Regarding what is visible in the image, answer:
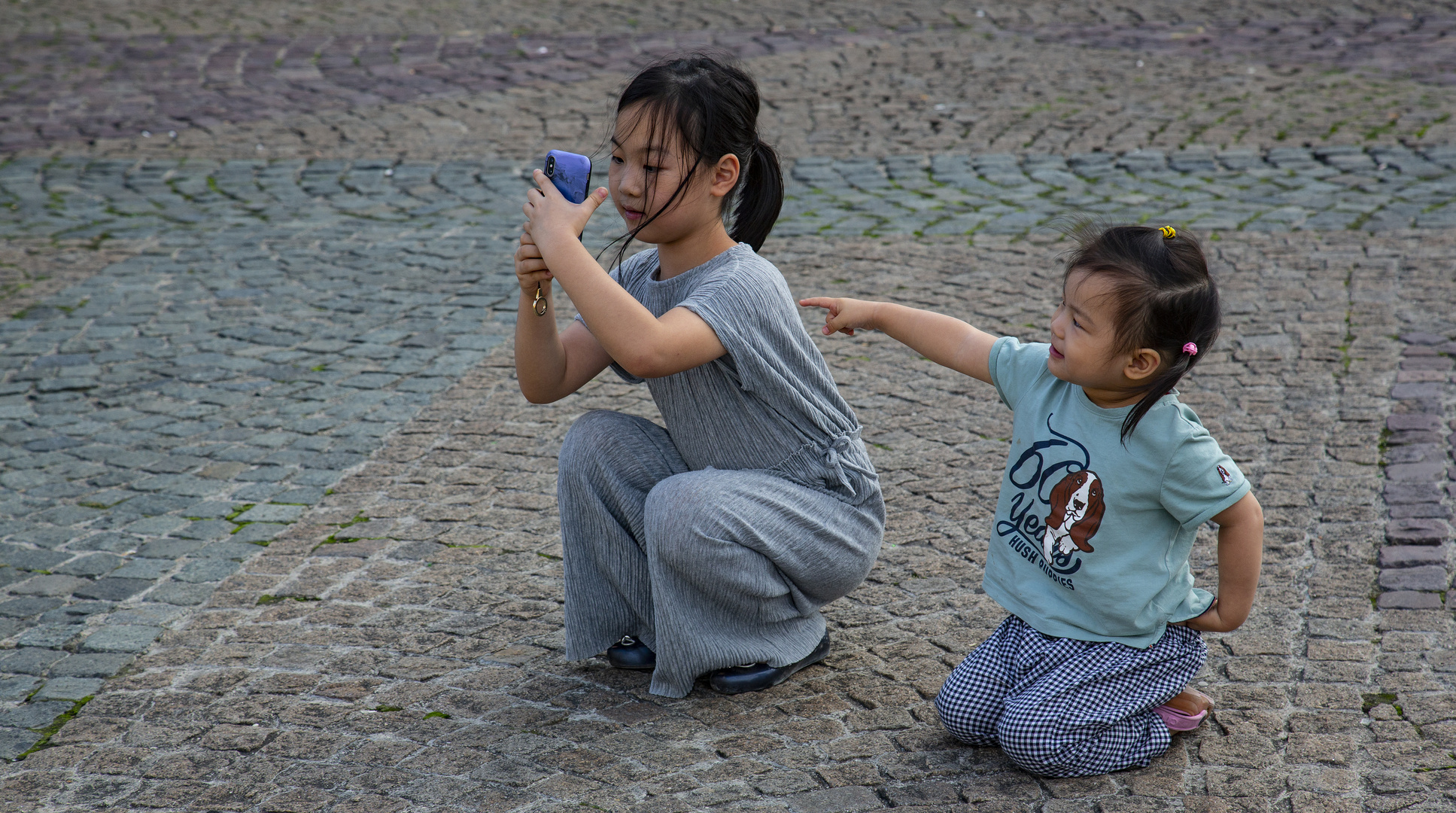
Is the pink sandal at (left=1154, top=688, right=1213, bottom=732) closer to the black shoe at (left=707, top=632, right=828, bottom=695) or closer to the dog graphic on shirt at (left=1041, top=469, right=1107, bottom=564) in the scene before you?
the dog graphic on shirt at (left=1041, top=469, right=1107, bottom=564)

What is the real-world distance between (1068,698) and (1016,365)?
26.9 inches

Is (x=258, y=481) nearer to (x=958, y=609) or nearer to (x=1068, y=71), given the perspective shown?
(x=958, y=609)

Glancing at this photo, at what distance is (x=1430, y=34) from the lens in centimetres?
943

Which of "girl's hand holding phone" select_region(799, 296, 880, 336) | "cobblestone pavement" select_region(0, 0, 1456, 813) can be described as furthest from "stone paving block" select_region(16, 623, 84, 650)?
"girl's hand holding phone" select_region(799, 296, 880, 336)

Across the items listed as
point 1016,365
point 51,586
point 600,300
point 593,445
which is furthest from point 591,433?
point 51,586

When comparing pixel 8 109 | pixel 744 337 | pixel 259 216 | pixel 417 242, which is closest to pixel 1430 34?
pixel 417 242

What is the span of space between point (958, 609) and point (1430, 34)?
27.2ft

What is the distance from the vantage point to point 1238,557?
245 centimetres

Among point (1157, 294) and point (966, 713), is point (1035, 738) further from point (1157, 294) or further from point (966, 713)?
point (1157, 294)

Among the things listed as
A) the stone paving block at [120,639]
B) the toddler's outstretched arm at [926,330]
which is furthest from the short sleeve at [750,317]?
the stone paving block at [120,639]

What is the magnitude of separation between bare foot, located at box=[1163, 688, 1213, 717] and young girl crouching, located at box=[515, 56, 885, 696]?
2.37ft

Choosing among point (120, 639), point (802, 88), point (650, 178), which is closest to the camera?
point (650, 178)

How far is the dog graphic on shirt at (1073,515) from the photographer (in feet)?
8.29

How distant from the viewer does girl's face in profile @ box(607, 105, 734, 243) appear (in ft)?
8.86
